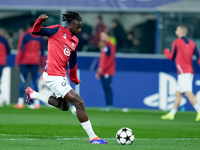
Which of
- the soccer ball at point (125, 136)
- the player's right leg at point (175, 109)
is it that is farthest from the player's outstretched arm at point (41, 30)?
the player's right leg at point (175, 109)

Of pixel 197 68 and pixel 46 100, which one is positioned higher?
pixel 46 100

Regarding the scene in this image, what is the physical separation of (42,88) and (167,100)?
13.7 ft

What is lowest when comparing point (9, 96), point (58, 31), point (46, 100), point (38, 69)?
point (9, 96)

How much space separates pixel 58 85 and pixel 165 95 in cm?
930

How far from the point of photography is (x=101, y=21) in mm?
23750

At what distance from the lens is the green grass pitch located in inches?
360

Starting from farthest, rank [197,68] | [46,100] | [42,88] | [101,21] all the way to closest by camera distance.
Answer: [101,21], [197,68], [42,88], [46,100]

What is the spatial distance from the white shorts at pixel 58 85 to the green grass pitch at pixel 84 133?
81 centimetres

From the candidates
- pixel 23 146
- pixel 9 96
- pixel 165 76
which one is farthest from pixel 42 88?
pixel 23 146

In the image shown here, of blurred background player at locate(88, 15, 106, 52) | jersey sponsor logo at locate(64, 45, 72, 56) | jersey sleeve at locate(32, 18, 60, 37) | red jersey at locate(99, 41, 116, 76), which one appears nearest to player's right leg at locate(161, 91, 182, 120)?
red jersey at locate(99, 41, 116, 76)

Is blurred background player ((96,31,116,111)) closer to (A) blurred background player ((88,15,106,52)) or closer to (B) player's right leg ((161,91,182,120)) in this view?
(B) player's right leg ((161,91,182,120))

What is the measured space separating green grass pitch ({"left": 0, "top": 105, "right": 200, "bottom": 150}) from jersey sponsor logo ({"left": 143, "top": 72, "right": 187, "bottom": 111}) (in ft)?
7.96

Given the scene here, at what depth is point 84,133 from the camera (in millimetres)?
11273

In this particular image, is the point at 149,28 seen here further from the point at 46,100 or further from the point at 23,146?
the point at 23,146
